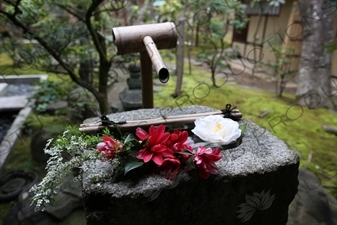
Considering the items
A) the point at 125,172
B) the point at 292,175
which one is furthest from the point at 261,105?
the point at 125,172

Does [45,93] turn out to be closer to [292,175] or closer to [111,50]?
[111,50]

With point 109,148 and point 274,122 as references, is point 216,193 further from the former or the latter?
point 274,122

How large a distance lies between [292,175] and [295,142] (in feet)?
4.92

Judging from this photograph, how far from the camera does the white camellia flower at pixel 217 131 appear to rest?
3.38ft

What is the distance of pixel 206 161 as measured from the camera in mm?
856

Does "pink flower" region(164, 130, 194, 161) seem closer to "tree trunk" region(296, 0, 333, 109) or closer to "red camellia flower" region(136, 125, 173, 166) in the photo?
"red camellia flower" region(136, 125, 173, 166)

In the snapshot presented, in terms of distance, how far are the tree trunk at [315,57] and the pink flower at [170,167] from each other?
8.47 feet

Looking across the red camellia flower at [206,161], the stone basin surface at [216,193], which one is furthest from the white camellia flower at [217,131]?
the red camellia flower at [206,161]

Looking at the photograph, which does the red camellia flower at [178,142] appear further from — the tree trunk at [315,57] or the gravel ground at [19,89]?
the gravel ground at [19,89]

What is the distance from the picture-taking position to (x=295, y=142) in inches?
91.6

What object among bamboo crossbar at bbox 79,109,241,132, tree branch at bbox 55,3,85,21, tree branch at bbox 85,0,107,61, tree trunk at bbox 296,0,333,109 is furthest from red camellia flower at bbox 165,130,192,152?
tree trunk at bbox 296,0,333,109

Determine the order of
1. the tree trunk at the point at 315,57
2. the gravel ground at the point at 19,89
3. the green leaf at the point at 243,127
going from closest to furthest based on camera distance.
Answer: the green leaf at the point at 243,127, the tree trunk at the point at 315,57, the gravel ground at the point at 19,89

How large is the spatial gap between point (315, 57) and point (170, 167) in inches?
114

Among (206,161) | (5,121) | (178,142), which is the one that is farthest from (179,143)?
(5,121)
